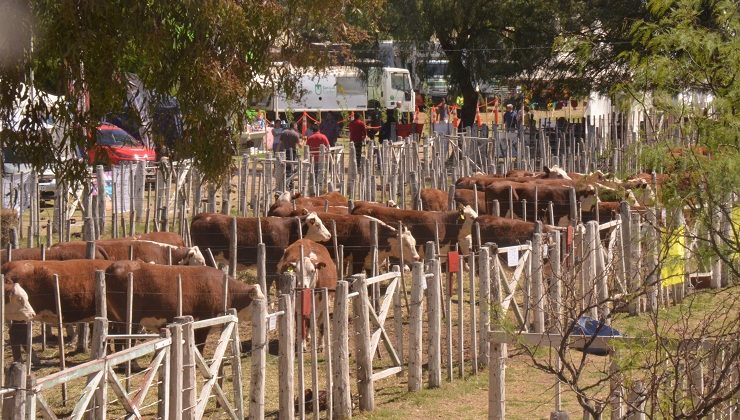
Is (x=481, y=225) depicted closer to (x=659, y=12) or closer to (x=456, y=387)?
(x=456, y=387)

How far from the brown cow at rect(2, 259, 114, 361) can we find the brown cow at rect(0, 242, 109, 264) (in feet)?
4.56

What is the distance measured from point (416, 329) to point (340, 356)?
60.1 inches

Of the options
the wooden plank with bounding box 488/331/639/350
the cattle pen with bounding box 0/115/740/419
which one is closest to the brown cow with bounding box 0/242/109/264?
the cattle pen with bounding box 0/115/740/419

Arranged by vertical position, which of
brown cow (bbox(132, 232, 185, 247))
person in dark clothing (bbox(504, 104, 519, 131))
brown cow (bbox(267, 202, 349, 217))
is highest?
person in dark clothing (bbox(504, 104, 519, 131))

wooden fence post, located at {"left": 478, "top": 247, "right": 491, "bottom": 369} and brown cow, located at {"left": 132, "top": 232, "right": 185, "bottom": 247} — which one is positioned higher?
brown cow, located at {"left": 132, "top": 232, "right": 185, "bottom": 247}

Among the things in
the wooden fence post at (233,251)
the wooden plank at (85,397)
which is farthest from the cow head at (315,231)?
the wooden plank at (85,397)

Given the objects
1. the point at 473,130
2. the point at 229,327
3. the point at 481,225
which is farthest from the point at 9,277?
the point at 473,130

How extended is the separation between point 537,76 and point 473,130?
3.19 metres

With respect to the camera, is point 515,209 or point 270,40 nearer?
point 270,40

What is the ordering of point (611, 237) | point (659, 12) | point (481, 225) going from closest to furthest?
point (659, 12) → point (611, 237) → point (481, 225)

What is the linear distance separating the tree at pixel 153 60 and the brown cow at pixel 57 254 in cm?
544

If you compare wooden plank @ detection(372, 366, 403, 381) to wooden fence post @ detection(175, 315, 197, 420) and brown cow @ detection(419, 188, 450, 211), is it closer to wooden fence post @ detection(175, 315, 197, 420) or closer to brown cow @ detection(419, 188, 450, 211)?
wooden fence post @ detection(175, 315, 197, 420)

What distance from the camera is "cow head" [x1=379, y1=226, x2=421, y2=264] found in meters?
17.6

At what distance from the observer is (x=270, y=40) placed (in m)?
9.15
